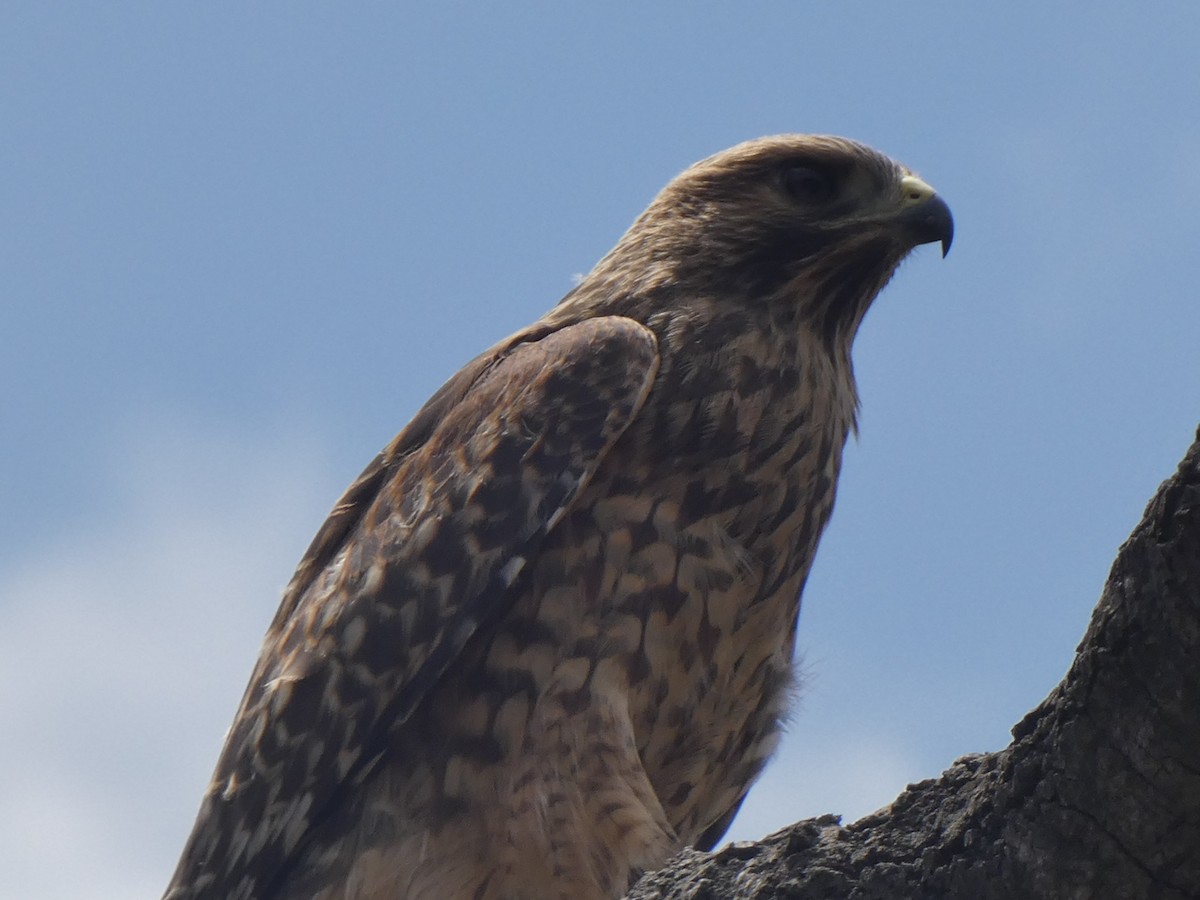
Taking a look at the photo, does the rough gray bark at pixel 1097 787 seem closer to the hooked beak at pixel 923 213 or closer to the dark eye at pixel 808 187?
the hooked beak at pixel 923 213

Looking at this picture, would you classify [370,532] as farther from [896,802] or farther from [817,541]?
[896,802]

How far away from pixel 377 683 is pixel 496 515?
592 millimetres

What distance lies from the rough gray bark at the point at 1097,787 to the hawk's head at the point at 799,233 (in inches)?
107

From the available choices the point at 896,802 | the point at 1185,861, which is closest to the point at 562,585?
the point at 896,802

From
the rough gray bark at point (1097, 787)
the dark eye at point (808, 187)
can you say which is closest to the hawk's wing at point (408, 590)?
the dark eye at point (808, 187)

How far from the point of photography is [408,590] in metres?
4.91

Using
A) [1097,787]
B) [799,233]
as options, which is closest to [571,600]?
[799,233]

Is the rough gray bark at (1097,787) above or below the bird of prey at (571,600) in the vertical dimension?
below

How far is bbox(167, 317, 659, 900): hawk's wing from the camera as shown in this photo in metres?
4.74

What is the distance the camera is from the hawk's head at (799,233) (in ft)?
18.0

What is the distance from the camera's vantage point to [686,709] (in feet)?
15.9

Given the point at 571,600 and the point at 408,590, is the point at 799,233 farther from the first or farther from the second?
the point at 408,590

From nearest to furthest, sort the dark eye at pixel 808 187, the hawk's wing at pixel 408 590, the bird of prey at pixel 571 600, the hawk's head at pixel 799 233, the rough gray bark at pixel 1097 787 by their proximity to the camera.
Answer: the rough gray bark at pixel 1097 787 → the bird of prey at pixel 571 600 → the hawk's wing at pixel 408 590 → the hawk's head at pixel 799 233 → the dark eye at pixel 808 187

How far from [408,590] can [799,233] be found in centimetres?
180
